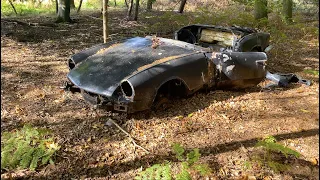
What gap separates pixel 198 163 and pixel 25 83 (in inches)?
162

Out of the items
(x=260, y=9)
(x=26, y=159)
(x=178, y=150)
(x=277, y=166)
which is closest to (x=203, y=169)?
(x=178, y=150)

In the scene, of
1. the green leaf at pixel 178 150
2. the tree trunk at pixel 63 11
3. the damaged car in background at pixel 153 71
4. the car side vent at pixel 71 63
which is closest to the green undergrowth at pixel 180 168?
the green leaf at pixel 178 150

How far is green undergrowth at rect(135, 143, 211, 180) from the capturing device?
3307mm

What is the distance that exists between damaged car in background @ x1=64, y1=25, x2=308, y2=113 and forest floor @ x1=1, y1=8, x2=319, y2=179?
1.06 feet

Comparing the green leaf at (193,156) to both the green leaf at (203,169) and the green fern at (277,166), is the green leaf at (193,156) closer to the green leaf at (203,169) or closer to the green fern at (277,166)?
the green leaf at (203,169)

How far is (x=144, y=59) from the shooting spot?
191 inches

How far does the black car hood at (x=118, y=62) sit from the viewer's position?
4418 mm

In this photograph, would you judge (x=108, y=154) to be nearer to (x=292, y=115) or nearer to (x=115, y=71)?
(x=115, y=71)

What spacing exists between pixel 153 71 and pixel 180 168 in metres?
1.52

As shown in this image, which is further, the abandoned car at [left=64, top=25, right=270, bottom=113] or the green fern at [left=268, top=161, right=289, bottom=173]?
the abandoned car at [left=64, top=25, right=270, bottom=113]

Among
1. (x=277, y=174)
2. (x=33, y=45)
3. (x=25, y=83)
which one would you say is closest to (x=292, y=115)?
(x=277, y=174)

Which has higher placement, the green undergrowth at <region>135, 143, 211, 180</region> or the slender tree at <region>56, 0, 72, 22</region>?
the slender tree at <region>56, 0, 72, 22</region>

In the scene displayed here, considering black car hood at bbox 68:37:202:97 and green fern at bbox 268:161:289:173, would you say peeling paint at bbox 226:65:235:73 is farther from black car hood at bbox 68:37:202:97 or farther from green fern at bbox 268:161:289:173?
→ green fern at bbox 268:161:289:173

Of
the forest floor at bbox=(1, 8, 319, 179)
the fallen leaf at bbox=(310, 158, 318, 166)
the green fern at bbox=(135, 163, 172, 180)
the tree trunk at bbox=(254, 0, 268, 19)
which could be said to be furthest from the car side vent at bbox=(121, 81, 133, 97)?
the tree trunk at bbox=(254, 0, 268, 19)
